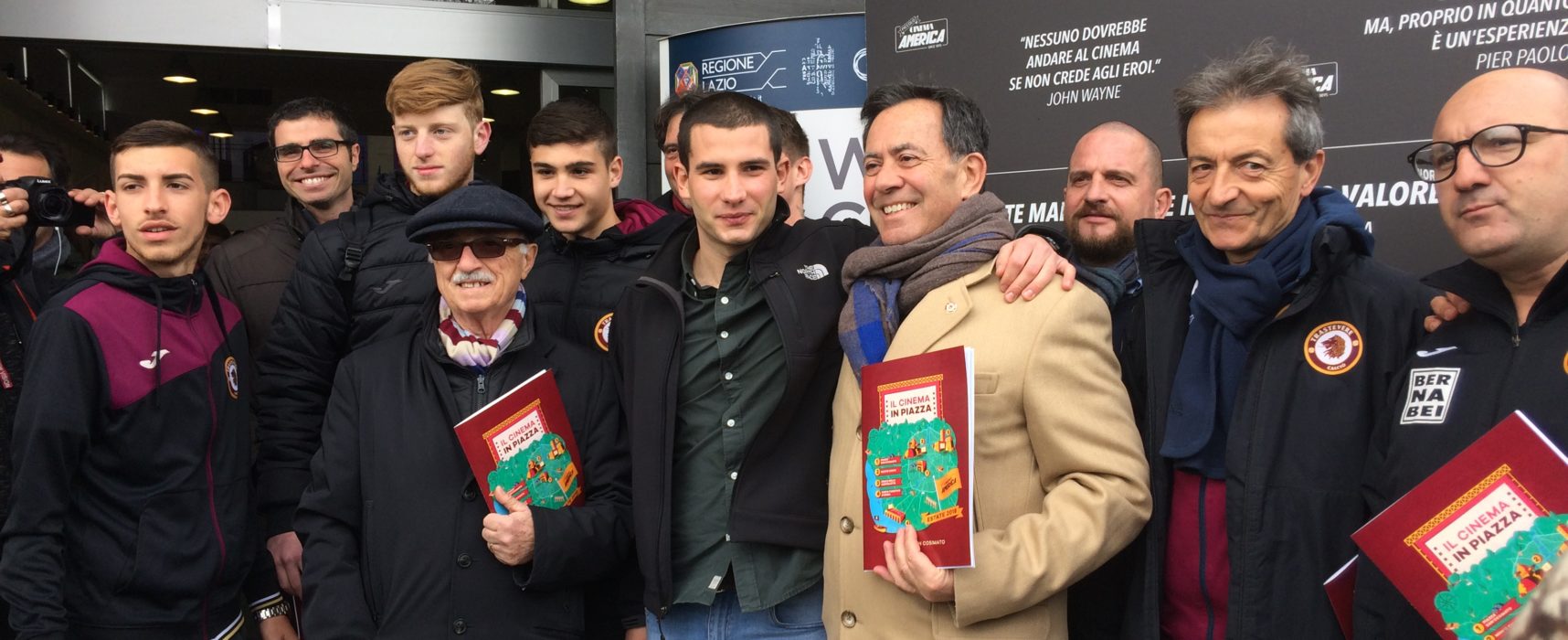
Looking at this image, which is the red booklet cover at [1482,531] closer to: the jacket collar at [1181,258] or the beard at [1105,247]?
the jacket collar at [1181,258]

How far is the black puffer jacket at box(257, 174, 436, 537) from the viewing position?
11.1ft

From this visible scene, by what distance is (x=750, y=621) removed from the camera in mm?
2730

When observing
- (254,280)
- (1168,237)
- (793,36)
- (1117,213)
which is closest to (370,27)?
(793,36)

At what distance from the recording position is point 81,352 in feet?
9.56

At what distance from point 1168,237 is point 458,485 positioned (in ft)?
5.53

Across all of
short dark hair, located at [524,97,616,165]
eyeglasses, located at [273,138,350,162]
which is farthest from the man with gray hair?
eyeglasses, located at [273,138,350,162]

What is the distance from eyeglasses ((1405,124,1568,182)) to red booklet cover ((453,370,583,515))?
1.87 meters

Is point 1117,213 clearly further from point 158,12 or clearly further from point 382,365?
point 158,12

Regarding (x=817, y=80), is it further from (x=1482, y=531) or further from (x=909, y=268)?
(x=1482, y=531)

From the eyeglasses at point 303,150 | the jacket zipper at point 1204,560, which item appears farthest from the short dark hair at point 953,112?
the eyeglasses at point 303,150

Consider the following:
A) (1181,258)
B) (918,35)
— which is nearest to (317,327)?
(1181,258)

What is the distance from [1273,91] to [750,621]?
1.58 metres

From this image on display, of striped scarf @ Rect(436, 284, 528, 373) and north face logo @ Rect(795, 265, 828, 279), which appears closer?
north face logo @ Rect(795, 265, 828, 279)

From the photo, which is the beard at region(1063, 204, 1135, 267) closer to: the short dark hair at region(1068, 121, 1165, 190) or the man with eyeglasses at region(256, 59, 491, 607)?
the short dark hair at region(1068, 121, 1165, 190)
